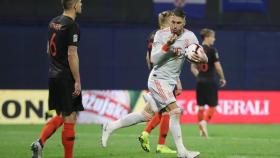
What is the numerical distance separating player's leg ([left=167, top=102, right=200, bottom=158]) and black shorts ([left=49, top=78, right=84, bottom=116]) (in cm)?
146

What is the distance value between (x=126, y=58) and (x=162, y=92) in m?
11.2

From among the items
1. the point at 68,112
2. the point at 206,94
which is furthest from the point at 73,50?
the point at 206,94

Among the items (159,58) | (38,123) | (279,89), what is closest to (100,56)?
(38,123)

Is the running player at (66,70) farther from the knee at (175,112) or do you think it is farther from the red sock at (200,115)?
the red sock at (200,115)

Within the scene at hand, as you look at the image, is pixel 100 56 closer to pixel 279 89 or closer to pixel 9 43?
pixel 9 43

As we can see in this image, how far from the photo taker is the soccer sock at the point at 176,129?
10664 mm

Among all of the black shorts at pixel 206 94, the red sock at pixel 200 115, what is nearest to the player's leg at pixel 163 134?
the red sock at pixel 200 115

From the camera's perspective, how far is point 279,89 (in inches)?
888

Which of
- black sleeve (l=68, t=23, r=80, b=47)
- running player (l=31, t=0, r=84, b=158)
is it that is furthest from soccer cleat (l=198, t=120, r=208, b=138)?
black sleeve (l=68, t=23, r=80, b=47)

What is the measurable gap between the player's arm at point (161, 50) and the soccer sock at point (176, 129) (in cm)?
71

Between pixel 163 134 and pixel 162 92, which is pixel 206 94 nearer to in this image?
pixel 163 134

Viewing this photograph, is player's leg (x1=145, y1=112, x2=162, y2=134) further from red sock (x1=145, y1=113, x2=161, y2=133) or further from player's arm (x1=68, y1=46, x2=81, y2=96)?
player's arm (x1=68, y1=46, x2=81, y2=96)

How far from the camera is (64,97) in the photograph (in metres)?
9.86

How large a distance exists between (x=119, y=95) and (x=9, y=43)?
3322 mm
